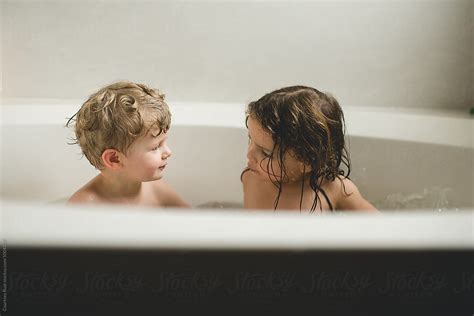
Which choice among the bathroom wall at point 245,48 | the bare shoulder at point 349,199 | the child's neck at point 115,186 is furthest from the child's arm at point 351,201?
the child's neck at point 115,186

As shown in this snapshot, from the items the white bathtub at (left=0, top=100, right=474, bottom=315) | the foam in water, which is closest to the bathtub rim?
the white bathtub at (left=0, top=100, right=474, bottom=315)

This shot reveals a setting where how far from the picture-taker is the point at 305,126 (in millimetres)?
893

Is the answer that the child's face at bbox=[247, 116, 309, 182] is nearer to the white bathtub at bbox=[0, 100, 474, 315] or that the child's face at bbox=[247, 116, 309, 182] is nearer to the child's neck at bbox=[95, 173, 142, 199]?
the child's neck at bbox=[95, 173, 142, 199]

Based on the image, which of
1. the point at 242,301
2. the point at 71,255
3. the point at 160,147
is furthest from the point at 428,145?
the point at 71,255

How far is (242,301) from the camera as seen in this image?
0.58 meters

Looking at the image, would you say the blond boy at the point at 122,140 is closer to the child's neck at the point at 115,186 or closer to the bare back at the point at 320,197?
the child's neck at the point at 115,186

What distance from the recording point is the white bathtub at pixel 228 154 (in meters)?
1.07

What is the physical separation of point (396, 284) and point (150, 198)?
589 mm

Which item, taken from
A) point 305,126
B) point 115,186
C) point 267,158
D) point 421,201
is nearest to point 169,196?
point 115,186

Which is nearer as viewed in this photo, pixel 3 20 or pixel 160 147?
pixel 160 147

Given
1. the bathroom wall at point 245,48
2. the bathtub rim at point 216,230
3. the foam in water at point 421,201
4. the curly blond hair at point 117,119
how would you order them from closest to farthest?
the bathtub rim at point 216,230
the curly blond hair at point 117,119
the foam in water at point 421,201
the bathroom wall at point 245,48

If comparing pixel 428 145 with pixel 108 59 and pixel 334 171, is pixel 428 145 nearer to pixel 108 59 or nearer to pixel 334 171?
pixel 334 171

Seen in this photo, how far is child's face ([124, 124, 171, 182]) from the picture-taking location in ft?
3.02

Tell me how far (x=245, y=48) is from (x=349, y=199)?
45 centimetres
